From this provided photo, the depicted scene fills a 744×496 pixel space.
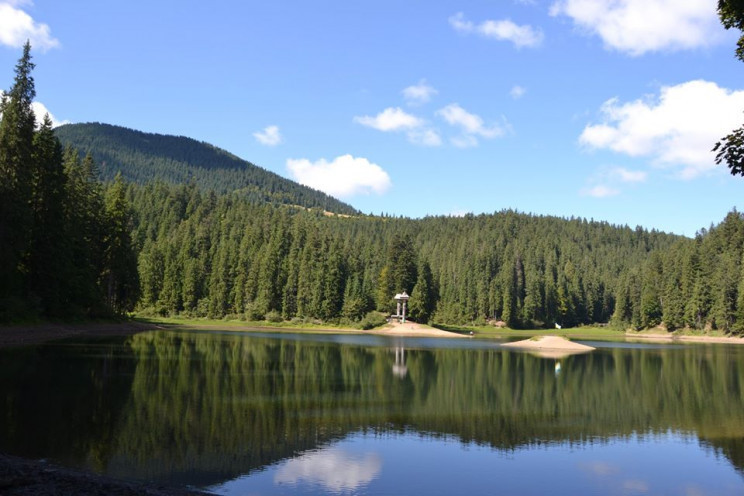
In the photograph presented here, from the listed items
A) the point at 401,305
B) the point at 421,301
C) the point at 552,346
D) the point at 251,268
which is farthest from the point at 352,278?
the point at 552,346

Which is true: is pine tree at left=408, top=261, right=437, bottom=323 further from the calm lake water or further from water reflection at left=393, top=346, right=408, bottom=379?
the calm lake water

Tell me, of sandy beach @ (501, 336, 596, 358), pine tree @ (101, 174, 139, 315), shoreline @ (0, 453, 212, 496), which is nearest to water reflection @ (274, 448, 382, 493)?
shoreline @ (0, 453, 212, 496)

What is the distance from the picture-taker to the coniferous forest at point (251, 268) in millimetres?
49750

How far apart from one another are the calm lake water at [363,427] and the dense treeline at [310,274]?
3208 inches

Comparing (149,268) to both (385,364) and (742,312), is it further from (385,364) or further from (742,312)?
(742,312)

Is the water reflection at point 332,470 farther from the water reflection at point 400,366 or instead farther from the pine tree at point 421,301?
the pine tree at point 421,301

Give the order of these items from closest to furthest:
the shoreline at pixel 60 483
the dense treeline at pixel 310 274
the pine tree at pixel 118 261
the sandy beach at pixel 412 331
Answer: the shoreline at pixel 60 483, the pine tree at pixel 118 261, the sandy beach at pixel 412 331, the dense treeline at pixel 310 274

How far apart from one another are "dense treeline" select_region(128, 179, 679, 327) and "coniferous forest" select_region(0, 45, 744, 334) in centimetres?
38

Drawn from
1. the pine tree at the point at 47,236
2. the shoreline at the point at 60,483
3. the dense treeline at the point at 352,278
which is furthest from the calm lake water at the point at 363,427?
the dense treeline at the point at 352,278

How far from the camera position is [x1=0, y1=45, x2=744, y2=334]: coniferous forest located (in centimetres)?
4975

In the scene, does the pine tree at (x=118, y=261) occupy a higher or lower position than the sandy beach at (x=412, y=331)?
higher

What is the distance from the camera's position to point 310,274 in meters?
123

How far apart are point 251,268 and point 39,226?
77.0m

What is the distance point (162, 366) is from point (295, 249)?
324 ft
